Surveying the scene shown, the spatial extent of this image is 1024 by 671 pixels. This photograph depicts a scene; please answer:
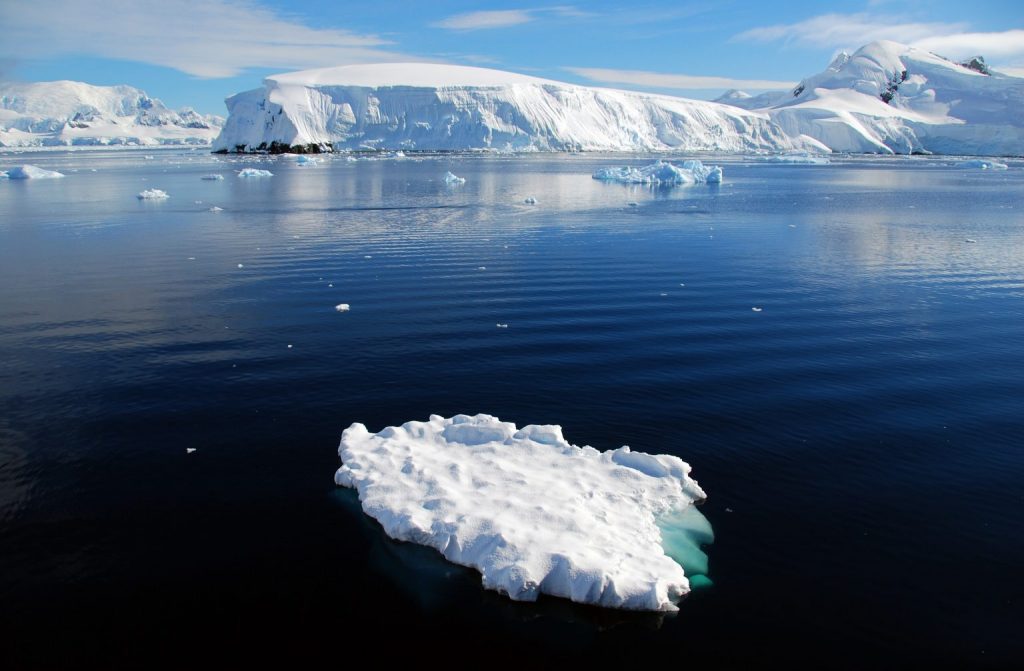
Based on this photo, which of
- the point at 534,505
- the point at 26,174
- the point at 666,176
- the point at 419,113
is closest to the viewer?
the point at 534,505

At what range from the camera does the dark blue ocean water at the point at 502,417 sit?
6.33 metres

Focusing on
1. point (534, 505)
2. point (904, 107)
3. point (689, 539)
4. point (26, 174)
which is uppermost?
point (904, 107)

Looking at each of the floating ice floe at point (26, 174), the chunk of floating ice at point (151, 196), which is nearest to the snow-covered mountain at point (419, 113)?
the floating ice floe at point (26, 174)

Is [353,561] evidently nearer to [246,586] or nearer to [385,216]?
[246,586]

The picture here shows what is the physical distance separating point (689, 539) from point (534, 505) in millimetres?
1724

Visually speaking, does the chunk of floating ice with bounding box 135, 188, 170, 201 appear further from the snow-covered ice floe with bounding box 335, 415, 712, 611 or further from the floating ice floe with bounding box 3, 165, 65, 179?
the snow-covered ice floe with bounding box 335, 415, 712, 611

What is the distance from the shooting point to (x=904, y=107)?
553 feet

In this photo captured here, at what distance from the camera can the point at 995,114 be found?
501 feet

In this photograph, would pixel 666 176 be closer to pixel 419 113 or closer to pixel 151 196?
pixel 151 196

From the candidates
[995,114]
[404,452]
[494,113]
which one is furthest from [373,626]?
[995,114]

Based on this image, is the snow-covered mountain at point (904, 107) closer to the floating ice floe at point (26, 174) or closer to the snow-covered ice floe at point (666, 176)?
the snow-covered ice floe at point (666, 176)

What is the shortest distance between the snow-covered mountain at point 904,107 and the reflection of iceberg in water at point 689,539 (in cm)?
15550

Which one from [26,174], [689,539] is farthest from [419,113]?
[689,539]

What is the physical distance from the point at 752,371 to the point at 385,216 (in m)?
24.8
